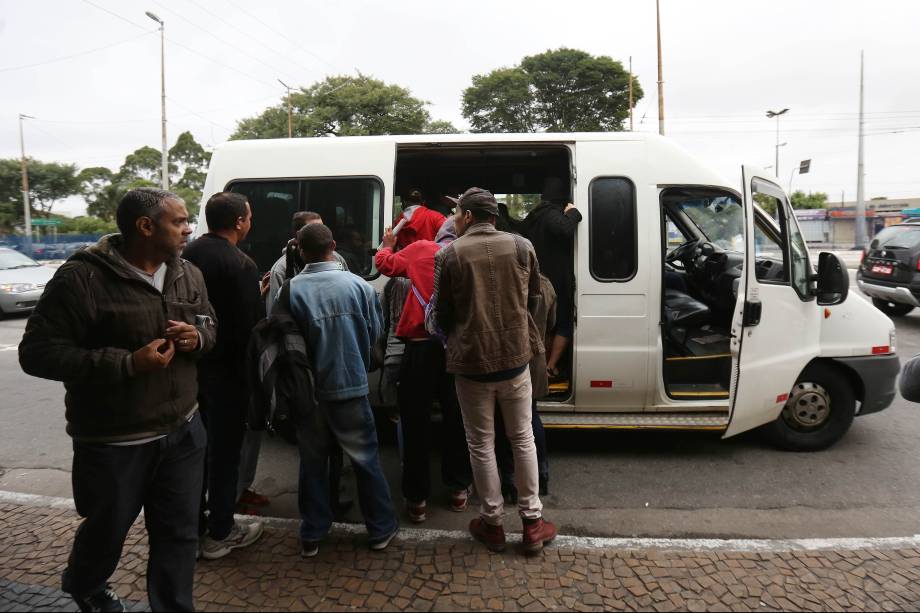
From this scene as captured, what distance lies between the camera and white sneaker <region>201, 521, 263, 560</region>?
3.16 meters

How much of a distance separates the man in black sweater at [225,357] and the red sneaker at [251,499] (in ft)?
1.55

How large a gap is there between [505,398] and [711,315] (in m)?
2.84

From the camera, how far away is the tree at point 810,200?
220 ft

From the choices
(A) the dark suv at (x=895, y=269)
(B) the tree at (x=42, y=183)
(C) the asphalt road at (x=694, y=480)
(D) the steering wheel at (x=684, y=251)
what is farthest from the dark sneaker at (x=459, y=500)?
(B) the tree at (x=42, y=183)

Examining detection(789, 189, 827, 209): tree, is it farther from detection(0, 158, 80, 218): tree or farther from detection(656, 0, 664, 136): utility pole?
detection(0, 158, 80, 218): tree

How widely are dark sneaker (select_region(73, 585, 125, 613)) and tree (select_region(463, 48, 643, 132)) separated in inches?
1528

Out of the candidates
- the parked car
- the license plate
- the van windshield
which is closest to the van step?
the van windshield

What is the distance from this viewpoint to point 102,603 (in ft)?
8.09

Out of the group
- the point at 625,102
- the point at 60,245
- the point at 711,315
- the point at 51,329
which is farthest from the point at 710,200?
the point at 60,245

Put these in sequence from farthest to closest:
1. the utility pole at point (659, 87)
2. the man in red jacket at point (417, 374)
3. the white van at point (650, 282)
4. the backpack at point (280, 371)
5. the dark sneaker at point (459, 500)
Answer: the utility pole at point (659, 87)
the white van at point (650, 282)
the dark sneaker at point (459, 500)
the man in red jacket at point (417, 374)
the backpack at point (280, 371)

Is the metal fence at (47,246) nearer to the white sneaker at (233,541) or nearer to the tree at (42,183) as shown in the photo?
the tree at (42,183)

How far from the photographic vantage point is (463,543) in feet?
10.8

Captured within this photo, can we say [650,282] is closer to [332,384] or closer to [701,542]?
[701,542]

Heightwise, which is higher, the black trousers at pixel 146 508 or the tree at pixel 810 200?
the tree at pixel 810 200
